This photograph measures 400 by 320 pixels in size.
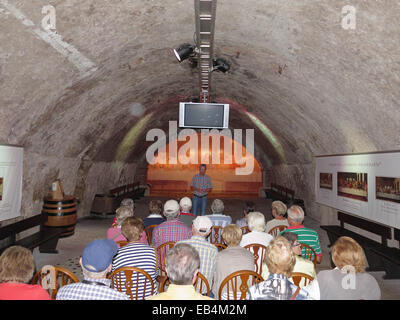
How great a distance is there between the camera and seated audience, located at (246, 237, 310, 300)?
1928mm

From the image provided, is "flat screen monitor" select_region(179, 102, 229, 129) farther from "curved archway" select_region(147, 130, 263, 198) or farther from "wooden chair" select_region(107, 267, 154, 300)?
"curved archway" select_region(147, 130, 263, 198)

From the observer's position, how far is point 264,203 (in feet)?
47.6

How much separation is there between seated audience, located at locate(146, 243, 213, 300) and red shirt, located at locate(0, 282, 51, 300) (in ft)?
2.50

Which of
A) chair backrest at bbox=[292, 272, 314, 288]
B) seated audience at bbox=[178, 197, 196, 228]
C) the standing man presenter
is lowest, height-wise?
chair backrest at bbox=[292, 272, 314, 288]

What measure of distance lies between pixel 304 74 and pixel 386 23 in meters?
2.25

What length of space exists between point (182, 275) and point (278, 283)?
0.61m

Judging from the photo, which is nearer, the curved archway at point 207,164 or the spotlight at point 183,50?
the spotlight at point 183,50

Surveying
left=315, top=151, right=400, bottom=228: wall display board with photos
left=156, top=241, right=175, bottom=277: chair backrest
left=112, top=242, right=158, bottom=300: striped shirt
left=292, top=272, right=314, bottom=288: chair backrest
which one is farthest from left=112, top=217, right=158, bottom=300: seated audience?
left=315, top=151, right=400, bottom=228: wall display board with photos

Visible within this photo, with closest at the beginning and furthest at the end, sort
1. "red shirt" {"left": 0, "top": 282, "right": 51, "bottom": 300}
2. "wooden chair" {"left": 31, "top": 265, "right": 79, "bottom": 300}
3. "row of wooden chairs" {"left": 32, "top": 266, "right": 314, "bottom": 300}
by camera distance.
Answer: "red shirt" {"left": 0, "top": 282, "right": 51, "bottom": 300}
"wooden chair" {"left": 31, "top": 265, "right": 79, "bottom": 300}
"row of wooden chairs" {"left": 32, "top": 266, "right": 314, "bottom": 300}

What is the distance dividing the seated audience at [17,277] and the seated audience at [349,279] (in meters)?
1.95

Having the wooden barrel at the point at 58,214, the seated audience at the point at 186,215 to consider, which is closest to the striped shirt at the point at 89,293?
the seated audience at the point at 186,215

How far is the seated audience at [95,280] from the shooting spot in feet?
6.23

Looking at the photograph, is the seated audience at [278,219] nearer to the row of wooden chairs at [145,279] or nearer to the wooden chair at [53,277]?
the row of wooden chairs at [145,279]
